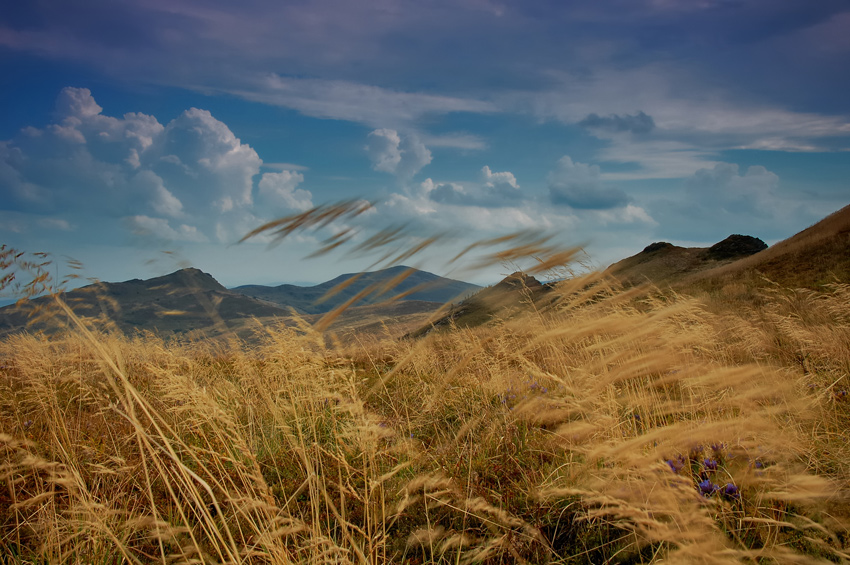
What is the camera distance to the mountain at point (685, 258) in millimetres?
34188

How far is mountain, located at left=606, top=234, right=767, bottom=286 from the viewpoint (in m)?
34.2

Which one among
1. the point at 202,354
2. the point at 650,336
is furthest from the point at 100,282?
the point at 202,354

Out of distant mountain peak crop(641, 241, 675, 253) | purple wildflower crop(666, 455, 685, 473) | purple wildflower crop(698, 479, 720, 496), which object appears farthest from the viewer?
distant mountain peak crop(641, 241, 675, 253)

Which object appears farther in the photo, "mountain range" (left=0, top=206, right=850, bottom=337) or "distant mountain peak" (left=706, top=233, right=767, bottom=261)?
"distant mountain peak" (left=706, top=233, right=767, bottom=261)

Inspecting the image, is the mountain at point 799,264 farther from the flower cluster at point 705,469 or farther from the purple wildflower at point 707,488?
the purple wildflower at point 707,488

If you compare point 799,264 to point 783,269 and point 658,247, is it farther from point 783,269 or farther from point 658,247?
point 658,247

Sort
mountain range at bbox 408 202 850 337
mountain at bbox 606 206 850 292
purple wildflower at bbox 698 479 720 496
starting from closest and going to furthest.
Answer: purple wildflower at bbox 698 479 720 496 < mountain range at bbox 408 202 850 337 < mountain at bbox 606 206 850 292

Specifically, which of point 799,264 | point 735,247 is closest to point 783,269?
point 799,264

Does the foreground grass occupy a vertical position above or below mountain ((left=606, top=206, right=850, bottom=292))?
below

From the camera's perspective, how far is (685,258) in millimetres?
37125

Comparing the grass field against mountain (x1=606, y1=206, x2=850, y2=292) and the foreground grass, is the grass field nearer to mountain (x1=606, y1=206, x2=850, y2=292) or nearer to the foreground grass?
the foreground grass

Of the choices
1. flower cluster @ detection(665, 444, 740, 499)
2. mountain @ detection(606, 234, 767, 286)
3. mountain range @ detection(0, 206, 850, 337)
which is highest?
mountain @ detection(606, 234, 767, 286)

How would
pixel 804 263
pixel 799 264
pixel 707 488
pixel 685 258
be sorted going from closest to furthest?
1. pixel 707 488
2. pixel 804 263
3. pixel 799 264
4. pixel 685 258

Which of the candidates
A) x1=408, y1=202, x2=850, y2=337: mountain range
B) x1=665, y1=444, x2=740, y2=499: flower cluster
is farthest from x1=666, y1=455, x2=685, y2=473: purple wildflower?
x1=408, y1=202, x2=850, y2=337: mountain range
